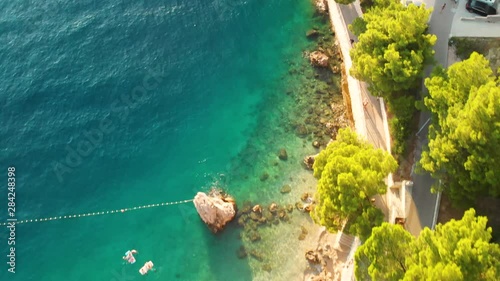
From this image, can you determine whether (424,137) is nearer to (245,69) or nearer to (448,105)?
(448,105)

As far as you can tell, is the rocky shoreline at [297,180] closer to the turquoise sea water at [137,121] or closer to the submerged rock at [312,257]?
the submerged rock at [312,257]

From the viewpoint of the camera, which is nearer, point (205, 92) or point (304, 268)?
point (304, 268)

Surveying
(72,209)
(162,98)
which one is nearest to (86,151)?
(72,209)

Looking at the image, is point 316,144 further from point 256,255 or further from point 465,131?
point 465,131

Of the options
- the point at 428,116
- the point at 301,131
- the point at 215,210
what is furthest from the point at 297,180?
the point at 428,116

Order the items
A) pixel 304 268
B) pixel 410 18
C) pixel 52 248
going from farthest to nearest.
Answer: pixel 52 248 → pixel 304 268 → pixel 410 18

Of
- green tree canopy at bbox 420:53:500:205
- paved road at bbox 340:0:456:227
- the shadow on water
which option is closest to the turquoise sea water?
the shadow on water

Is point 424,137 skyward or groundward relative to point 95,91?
skyward

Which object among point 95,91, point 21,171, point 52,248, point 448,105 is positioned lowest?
point 52,248
